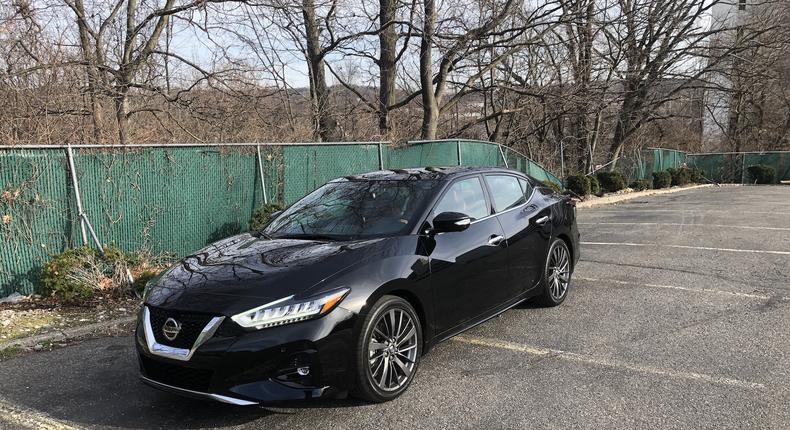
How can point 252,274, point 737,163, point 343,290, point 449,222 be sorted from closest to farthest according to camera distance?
point 343,290, point 252,274, point 449,222, point 737,163

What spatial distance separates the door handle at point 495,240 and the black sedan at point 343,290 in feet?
0.04

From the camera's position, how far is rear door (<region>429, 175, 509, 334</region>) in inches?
164

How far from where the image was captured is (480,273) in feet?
14.9

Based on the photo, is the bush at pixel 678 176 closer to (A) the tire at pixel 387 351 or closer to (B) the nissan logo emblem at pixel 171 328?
(A) the tire at pixel 387 351

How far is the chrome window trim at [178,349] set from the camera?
3.24 meters

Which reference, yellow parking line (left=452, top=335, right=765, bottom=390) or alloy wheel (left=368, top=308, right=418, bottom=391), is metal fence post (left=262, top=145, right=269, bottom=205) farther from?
alloy wheel (left=368, top=308, right=418, bottom=391)

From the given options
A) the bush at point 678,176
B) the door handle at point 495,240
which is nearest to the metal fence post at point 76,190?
the door handle at point 495,240

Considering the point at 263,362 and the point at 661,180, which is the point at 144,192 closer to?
the point at 263,362

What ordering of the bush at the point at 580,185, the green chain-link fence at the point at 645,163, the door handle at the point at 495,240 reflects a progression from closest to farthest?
the door handle at the point at 495,240 → the bush at the point at 580,185 → the green chain-link fence at the point at 645,163

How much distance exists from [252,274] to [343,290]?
24.2 inches

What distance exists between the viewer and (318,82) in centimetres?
1612

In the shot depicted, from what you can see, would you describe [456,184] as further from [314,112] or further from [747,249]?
[314,112]

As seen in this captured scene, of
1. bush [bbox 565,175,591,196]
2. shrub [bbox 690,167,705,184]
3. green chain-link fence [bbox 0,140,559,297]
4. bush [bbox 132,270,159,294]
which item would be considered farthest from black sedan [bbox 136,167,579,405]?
shrub [bbox 690,167,705,184]

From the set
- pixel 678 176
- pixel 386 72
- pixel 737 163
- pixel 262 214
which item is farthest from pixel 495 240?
pixel 737 163
